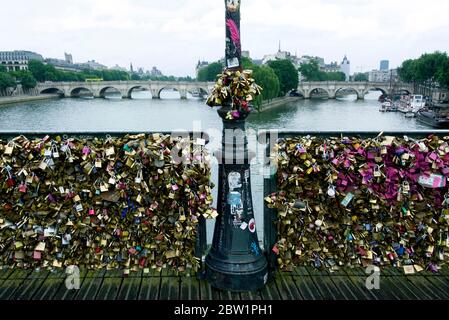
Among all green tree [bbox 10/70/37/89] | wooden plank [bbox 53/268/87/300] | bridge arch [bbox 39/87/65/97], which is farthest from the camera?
bridge arch [bbox 39/87/65/97]

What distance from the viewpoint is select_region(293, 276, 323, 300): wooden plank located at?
3.84m

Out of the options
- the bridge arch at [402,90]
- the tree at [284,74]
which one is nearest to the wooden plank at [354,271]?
the tree at [284,74]

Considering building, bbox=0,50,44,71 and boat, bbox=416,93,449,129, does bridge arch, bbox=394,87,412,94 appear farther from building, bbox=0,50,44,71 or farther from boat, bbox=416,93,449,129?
building, bbox=0,50,44,71

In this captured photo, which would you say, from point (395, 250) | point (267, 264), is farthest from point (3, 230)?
point (395, 250)

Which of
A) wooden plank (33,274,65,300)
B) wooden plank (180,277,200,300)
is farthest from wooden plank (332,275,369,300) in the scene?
wooden plank (33,274,65,300)

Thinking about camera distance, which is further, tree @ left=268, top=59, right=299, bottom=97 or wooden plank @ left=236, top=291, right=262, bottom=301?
tree @ left=268, top=59, right=299, bottom=97

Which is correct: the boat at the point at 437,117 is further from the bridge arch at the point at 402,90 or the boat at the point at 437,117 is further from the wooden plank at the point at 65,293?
the wooden plank at the point at 65,293

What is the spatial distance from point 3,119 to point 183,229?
43.8m

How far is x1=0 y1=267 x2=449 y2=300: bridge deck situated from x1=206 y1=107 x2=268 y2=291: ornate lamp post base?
139mm

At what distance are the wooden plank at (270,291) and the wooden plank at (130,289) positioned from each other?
4.14 feet

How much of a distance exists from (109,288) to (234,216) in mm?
1471

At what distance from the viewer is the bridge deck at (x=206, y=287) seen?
12.6 feet

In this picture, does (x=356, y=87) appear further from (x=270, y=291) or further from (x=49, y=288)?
(x=49, y=288)
